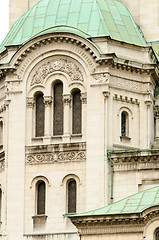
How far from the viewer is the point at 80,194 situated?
195ft

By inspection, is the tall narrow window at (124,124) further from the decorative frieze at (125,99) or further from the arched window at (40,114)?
the arched window at (40,114)

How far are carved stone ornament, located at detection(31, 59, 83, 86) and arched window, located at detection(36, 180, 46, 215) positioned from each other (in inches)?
235

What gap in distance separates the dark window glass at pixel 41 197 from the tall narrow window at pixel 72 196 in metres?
1.55

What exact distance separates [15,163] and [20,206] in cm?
252

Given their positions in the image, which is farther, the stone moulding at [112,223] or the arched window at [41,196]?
the arched window at [41,196]

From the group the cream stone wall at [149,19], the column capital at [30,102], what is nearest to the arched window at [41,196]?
the column capital at [30,102]

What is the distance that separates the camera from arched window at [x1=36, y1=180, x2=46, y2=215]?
6041 centimetres

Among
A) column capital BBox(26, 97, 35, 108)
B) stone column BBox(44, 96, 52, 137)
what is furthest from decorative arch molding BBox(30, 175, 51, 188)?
column capital BBox(26, 97, 35, 108)

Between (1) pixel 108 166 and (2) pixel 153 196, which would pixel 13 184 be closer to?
(1) pixel 108 166

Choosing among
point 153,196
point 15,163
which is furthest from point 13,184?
point 153,196

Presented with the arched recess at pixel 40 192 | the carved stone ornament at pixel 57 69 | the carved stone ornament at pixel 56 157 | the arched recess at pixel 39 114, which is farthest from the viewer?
the arched recess at pixel 39 114

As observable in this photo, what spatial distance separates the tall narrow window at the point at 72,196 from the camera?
5984 centimetres

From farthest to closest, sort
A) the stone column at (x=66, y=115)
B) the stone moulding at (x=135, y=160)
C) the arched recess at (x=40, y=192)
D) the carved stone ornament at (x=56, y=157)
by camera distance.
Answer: the stone column at (x=66, y=115) → the arched recess at (x=40, y=192) → the carved stone ornament at (x=56, y=157) → the stone moulding at (x=135, y=160)

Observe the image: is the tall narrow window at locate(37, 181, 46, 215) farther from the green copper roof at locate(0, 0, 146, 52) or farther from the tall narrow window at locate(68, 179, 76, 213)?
the green copper roof at locate(0, 0, 146, 52)
